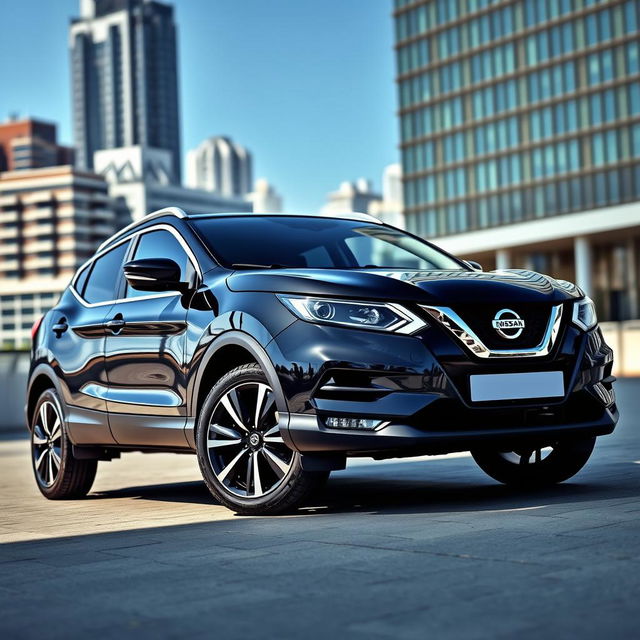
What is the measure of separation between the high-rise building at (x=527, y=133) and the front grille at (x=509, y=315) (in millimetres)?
71542

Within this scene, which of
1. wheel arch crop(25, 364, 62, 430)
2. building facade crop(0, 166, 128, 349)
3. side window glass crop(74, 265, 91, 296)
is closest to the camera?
wheel arch crop(25, 364, 62, 430)

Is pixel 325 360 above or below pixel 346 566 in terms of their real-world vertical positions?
above

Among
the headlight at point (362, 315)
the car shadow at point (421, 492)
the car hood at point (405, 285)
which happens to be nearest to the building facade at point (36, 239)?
the car shadow at point (421, 492)

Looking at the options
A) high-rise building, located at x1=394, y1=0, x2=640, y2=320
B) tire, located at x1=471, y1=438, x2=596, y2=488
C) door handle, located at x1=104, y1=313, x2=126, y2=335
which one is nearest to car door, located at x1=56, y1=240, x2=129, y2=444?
door handle, located at x1=104, y1=313, x2=126, y2=335

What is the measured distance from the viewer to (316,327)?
5.70m

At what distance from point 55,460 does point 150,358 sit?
5.23ft

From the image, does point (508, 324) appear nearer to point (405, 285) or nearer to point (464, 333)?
point (464, 333)

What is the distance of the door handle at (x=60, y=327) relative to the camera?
26.0ft

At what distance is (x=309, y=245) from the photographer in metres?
6.96

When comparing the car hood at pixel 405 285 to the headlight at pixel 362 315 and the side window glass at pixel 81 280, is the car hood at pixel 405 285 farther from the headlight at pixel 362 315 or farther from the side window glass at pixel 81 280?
the side window glass at pixel 81 280

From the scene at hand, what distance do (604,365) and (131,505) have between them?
2966 millimetres

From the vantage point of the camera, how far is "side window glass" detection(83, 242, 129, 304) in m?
7.67

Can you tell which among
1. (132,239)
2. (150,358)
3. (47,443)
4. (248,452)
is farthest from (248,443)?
(47,443)

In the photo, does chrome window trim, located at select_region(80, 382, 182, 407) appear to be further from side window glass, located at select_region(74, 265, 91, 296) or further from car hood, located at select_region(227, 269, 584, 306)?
side window glass, located at select_region(74, 265, 91, 296)
